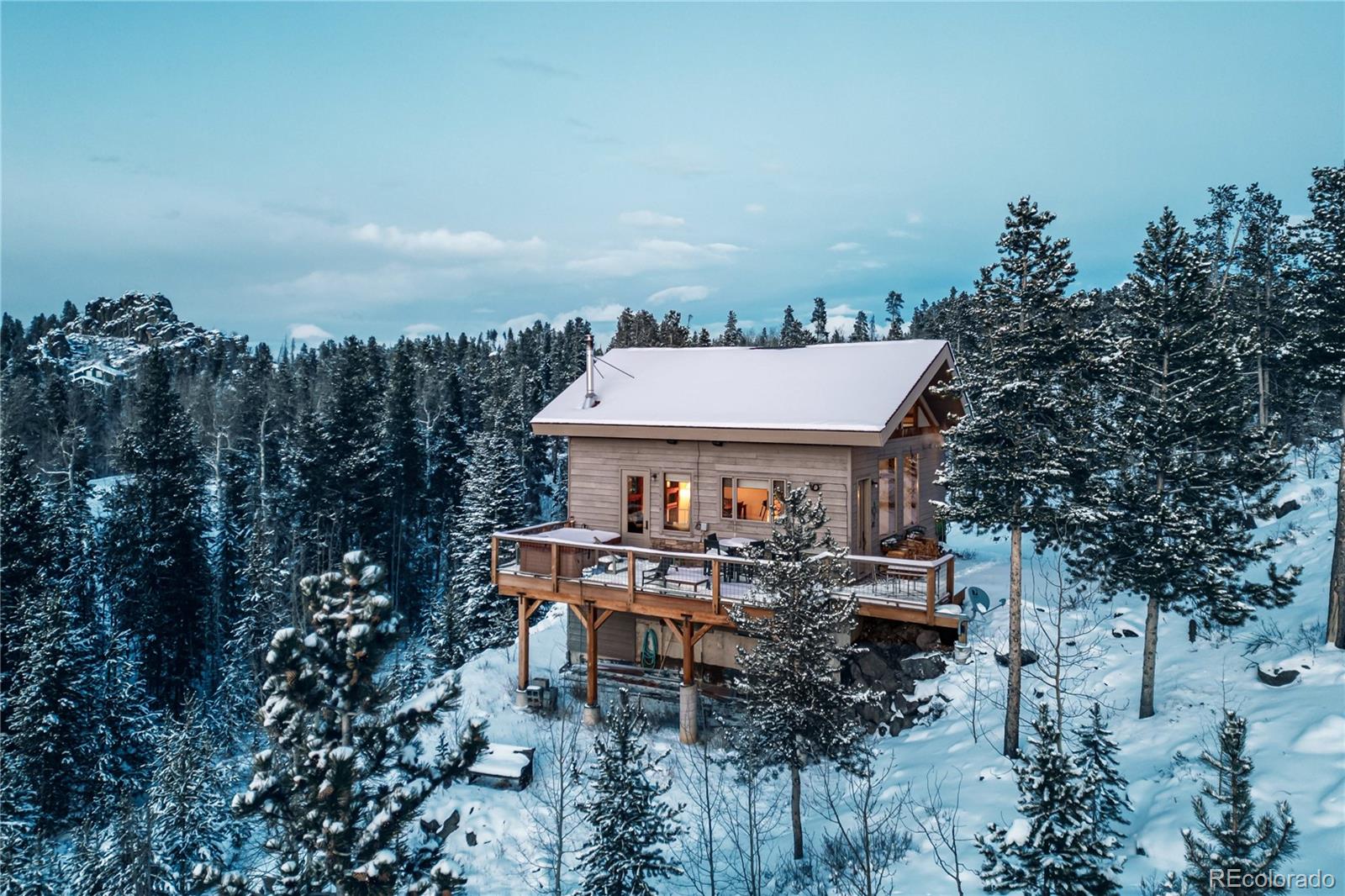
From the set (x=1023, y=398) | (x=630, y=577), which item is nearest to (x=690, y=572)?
(x=630, y=577)

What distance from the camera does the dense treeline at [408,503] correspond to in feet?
41.8

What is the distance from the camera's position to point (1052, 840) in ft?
24.7

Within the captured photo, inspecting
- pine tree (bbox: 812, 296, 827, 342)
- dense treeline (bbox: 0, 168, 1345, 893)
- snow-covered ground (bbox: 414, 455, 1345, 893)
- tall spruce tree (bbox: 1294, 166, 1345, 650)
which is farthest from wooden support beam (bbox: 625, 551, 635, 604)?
pine tree (bbox: 812, 296, 827, 342)

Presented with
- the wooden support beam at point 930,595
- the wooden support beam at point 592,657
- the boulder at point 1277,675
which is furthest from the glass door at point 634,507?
the boulder at point 1277,675

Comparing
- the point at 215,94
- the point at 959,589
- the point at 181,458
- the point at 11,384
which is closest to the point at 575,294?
the point at 11,384

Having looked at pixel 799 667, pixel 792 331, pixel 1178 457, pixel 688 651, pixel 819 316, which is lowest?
pixel 688 651

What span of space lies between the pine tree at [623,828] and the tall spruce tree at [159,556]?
99.4ft

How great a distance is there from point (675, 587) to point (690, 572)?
50 centimetres

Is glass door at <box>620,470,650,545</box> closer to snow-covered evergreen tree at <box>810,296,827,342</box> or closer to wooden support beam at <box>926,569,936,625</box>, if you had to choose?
wooden support beam at <box>926,569,936,625</box>

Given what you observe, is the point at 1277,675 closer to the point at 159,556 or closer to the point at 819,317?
the point at 159,556

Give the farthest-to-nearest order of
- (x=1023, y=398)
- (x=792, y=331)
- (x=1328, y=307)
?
1. (x=792, y=331)
2. (x=1328, y=307)
3. (x=1023, y=398)

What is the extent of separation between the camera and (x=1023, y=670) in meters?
15.6

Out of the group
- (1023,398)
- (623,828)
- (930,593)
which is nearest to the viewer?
(623,828)

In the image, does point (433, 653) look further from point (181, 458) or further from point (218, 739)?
point (181, 458)
